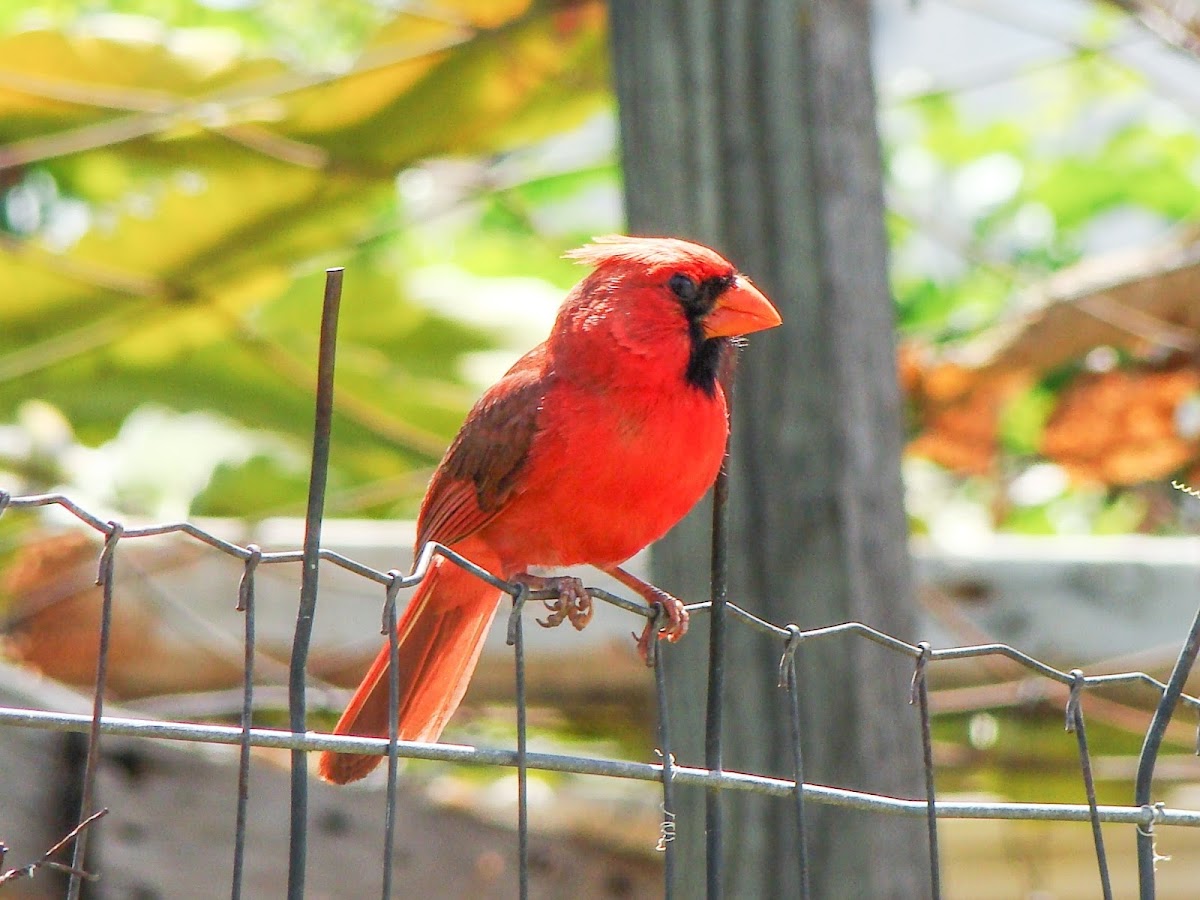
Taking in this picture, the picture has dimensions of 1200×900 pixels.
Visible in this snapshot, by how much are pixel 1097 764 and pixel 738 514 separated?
179cm

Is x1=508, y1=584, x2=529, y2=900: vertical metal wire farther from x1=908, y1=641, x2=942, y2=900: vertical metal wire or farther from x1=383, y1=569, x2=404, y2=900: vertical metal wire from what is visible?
x1=908, y1=641, x2=942, y2=900: vertical metal wire

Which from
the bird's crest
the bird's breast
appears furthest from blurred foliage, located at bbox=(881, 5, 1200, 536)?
the bird's breast

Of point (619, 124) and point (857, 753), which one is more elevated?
point (619, 124)

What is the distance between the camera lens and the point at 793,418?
Result: 2.45 metres

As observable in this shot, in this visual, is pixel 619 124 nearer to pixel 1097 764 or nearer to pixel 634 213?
pixel 634 213

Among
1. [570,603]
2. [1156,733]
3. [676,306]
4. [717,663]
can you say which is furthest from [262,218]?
[1156,733]

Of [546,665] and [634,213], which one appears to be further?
[546,665]

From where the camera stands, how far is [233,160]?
361 centimetres

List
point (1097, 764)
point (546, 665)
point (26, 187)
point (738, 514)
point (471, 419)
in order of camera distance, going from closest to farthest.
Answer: point (471, 419) < point (738, 514) < point (546, 665) < point (1097, 764) < point (26, 187)

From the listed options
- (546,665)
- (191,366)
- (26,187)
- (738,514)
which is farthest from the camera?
(26,187)

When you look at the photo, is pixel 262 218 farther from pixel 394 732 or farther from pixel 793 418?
pixel 394 732

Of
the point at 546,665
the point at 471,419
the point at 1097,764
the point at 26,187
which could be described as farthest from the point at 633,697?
the point at 26,187

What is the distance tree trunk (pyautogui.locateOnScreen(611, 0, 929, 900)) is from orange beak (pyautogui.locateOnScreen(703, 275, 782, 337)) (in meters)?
0.32

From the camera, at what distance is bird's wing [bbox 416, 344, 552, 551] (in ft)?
6.97
